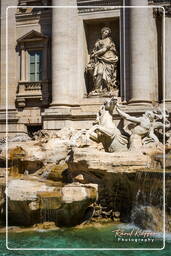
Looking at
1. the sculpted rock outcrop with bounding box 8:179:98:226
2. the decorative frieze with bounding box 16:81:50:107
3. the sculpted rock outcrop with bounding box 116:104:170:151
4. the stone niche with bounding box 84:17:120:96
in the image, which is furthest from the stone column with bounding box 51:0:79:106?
the sculpted rock outcrop with bounding box 8:179:98:226

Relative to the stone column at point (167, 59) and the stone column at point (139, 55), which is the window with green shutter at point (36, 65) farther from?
Answer: the stone column at point (167, 59)

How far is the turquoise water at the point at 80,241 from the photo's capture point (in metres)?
9.96

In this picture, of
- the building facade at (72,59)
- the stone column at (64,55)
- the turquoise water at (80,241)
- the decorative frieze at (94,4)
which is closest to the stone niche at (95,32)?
the building facade at (72,59)

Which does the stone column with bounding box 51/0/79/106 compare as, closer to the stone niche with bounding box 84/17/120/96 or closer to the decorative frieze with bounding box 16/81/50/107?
the stone niche with bounding box 84/17/120/96

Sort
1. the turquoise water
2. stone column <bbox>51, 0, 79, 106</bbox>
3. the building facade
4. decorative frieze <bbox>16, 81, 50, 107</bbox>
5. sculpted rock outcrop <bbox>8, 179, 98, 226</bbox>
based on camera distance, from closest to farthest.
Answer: the turquoise water → sculpted rock outcrop <bbox>8, 179, 98, 226</bbox> → the building facade → stone column <bbox>51, 0, 79, 106</bbox> → decorative frieze <bbox>16, 81, 50, 107</bbox>

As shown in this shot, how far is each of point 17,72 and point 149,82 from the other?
695 cm

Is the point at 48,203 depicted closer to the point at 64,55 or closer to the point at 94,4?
the point at 64,55

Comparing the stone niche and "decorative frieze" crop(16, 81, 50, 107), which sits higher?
the stone niche

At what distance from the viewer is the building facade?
18875 mm

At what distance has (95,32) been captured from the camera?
2109 centimetres

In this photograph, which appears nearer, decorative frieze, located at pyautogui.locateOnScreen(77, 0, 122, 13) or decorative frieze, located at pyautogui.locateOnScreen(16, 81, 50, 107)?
decorative frieze, located at pyautogui.locateOnScreen(77, 0, 122, 13)

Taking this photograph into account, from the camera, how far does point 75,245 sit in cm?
1053

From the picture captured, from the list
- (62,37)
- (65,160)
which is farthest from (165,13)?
(65,160)

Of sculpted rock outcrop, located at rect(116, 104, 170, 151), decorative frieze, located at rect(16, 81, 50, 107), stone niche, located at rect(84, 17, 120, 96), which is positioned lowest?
sculpted rock outcrop, located at rect(116, 104, 170, 151)
